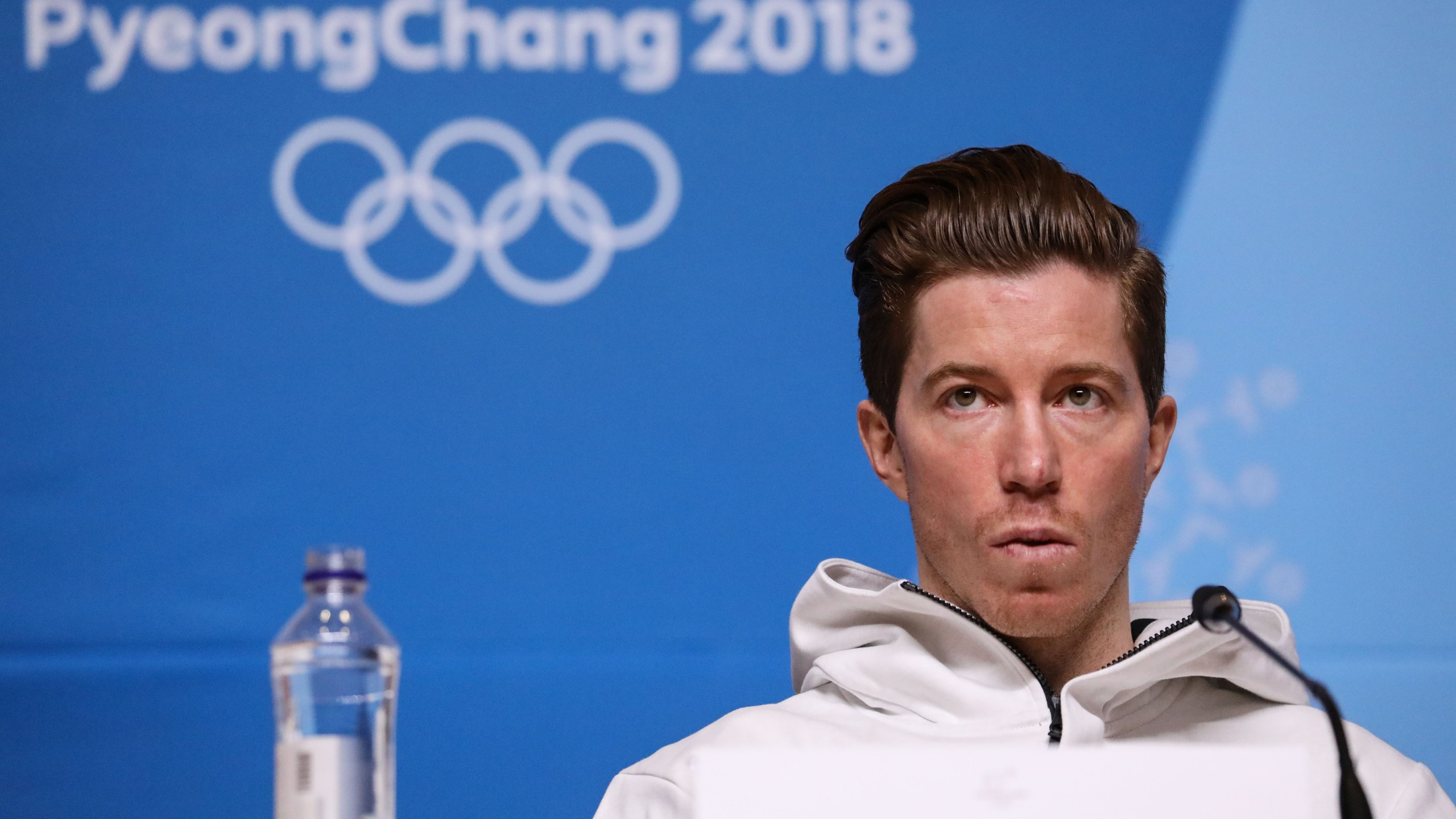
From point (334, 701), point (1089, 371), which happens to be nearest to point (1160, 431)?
point (1089, 371)

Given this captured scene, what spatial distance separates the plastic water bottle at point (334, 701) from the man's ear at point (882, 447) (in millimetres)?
636

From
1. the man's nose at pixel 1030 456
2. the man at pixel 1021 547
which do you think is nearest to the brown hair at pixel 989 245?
the man at pixel 1021 547

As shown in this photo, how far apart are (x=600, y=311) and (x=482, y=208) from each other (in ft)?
1.13

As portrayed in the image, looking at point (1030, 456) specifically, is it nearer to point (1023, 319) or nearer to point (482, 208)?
point (1023, 319)

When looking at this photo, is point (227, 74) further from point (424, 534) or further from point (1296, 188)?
point (1296, 188)

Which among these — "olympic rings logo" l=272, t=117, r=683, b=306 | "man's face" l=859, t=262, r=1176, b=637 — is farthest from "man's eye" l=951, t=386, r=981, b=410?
"olympic rings logo" l=272, t=117, r=683, b=306

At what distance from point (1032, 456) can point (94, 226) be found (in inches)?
95.9

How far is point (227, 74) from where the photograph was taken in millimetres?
3066

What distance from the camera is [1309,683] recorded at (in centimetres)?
97

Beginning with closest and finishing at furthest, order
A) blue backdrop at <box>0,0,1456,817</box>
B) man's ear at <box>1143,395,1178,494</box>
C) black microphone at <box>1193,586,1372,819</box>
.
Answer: black microphone at <box>1193,586,1372,819</box>
man's ear at <box>1143,395,1178,494</box>
blue backdrop at <box>0,0,1456,817</box>

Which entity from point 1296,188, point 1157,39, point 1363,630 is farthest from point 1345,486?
point 1157,39

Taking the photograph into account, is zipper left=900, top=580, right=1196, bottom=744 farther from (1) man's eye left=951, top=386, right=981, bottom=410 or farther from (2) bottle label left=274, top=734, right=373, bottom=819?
(2) bottle label left=274, top=734, right=373, bottom=819

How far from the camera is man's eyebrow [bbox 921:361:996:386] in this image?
1386mm

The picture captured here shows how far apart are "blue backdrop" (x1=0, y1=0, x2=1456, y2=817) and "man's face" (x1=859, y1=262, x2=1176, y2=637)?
1636mm
